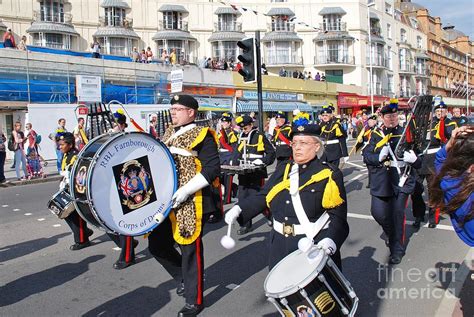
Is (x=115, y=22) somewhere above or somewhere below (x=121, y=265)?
above

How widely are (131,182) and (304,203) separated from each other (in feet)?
4.44

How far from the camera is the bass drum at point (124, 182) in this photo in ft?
10.7

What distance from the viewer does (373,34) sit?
52281 mm

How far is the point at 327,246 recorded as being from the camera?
9.32 feet

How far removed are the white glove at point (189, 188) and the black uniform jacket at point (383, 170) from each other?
2.65 meters

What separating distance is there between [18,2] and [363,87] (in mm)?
34941

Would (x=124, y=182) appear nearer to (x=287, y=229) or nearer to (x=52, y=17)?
(x=287, y=229)

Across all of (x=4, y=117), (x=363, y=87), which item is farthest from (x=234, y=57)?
(x=4, y=117)

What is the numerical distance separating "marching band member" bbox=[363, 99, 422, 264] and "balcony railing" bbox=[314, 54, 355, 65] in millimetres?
45493

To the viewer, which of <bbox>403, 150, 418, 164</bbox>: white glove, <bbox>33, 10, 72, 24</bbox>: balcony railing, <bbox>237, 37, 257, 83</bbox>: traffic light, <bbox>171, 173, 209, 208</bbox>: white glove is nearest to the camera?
<bbox>171, 173, 209, 208</bbox>: white glove

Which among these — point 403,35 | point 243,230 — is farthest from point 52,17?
point 403,35

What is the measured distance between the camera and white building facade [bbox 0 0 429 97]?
36656 mm

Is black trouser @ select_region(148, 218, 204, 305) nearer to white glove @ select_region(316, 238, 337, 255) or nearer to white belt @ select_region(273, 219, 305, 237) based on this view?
white belt @ select_region(273, 219, 305, 237)

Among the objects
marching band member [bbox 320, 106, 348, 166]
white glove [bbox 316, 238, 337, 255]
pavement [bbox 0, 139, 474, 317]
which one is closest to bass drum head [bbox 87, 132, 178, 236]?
pavement [bbox 0, 139, 474, 317]
